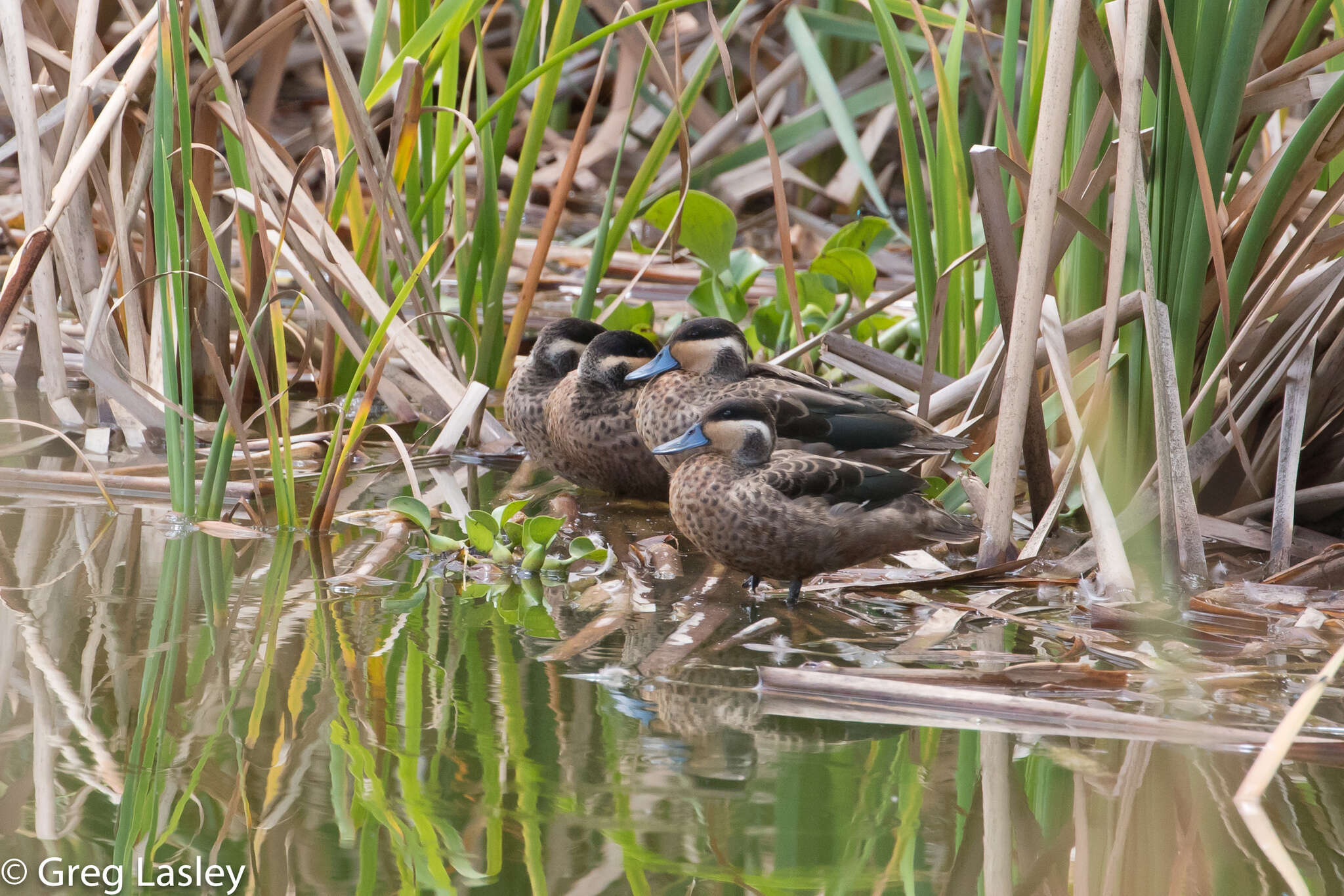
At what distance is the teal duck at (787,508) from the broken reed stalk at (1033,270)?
195mm

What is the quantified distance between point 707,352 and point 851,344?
1.51ft

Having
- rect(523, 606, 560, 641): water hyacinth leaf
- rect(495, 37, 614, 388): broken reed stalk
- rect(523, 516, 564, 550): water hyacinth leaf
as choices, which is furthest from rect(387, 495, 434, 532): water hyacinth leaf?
rect(495, 37, 614, 388): broken reed stalk

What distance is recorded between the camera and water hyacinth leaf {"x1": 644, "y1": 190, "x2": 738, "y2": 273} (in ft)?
12.7

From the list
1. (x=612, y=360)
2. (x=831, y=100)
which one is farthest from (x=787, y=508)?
(x=831, y=100)

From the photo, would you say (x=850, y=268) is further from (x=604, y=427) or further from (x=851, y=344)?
(x=604, y=427)

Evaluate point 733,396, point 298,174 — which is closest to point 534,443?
point 733,396

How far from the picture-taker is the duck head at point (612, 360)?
11.1ft

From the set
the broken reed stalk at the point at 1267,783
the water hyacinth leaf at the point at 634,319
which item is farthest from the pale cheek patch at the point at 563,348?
the broken reed stalk at the point at 1267,783

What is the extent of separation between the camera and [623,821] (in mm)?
1487

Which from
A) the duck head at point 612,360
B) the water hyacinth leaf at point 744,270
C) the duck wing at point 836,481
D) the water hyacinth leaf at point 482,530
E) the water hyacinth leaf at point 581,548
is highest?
the water hyacinth leaf at point 744,270

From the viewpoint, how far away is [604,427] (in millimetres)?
3213

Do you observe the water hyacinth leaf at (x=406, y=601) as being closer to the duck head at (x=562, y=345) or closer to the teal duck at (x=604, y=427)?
the teal duck at (x=604, y=427)

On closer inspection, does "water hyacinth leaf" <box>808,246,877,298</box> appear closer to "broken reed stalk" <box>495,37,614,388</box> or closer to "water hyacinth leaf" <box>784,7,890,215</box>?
"water hyacinth leaf" <box>784,7,890,215</box>

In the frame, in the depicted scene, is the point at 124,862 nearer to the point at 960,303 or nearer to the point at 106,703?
the point at 106,703
